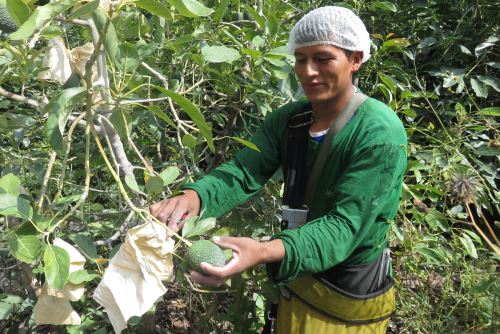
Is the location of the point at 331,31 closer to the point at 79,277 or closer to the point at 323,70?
the point at 323,70

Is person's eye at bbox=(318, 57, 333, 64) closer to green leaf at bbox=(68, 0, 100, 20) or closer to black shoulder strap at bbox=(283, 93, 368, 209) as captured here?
black shoulder strap at bbox=(283, 93, 368, 209)

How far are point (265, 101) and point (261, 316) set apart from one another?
0.82m

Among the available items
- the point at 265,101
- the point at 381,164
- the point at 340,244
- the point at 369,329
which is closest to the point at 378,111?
the point at 381,164

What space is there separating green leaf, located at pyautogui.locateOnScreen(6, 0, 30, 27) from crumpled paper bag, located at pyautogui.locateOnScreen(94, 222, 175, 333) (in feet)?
1.18

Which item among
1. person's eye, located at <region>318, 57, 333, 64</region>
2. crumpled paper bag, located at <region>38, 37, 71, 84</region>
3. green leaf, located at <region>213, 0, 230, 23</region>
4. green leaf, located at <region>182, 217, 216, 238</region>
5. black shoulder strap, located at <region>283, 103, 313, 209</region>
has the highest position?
crumpled paper bag, located at <region>38, 37, 71, 84</region>

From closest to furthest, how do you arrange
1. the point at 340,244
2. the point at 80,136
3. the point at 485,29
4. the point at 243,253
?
the point at 243,253, the point at 340,244, the point at 80,136, the point at 485,29

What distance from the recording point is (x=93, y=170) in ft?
5.25

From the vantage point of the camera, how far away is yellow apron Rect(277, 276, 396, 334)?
1.39 metres

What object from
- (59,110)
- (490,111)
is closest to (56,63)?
(59,110)

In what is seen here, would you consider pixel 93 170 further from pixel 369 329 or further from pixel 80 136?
pixel 369 329

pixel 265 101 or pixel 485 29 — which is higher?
pixel 265 101

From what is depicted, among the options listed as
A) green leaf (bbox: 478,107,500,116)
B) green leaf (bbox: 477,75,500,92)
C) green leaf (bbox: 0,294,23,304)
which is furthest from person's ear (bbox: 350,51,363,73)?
green leaf (bbox: 477,75,500,92)

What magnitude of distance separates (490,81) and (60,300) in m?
2.18

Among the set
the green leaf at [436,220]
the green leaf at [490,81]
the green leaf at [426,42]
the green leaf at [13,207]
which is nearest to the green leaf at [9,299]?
the green leaf at [13,207]
